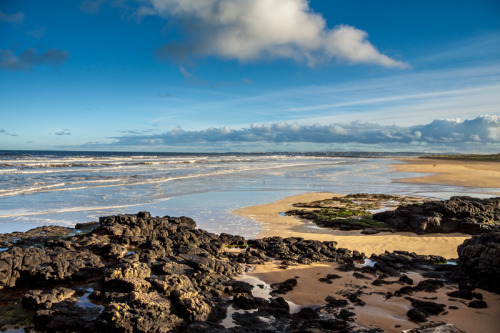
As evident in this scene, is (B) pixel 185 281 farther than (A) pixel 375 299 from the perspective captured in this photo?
No

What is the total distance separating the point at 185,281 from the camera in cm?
759

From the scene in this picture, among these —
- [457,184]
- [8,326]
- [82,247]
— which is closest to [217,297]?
[8,326]

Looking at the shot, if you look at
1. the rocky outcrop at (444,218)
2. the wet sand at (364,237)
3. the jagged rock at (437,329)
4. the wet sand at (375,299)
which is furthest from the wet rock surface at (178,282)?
the rocky outcrop at (444,218)

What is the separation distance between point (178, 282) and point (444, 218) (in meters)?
12.7

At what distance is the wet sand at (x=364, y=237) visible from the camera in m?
12.2

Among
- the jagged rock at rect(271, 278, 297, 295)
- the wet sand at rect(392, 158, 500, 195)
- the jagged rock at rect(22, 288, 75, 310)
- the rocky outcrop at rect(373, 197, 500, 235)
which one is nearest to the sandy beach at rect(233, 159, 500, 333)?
the jagged rock at rect(271, 278, 297, 295)

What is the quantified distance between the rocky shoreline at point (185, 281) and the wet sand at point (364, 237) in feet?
4.55

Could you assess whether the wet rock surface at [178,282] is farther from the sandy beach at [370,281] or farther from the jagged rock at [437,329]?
the jagged rock at [437,329]

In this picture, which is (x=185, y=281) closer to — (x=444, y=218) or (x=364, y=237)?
(x=364, y=237)

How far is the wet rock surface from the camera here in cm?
623

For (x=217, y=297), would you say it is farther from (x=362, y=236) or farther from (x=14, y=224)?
(x=14, y=224)

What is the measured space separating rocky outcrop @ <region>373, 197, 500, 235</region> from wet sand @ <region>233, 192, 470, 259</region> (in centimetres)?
50

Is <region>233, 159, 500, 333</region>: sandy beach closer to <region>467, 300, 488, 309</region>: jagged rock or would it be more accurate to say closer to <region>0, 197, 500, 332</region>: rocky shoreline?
<region>467, 300, 488, 309</region>: jagged rock

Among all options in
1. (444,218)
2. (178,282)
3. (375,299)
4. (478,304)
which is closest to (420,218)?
(444,218)
